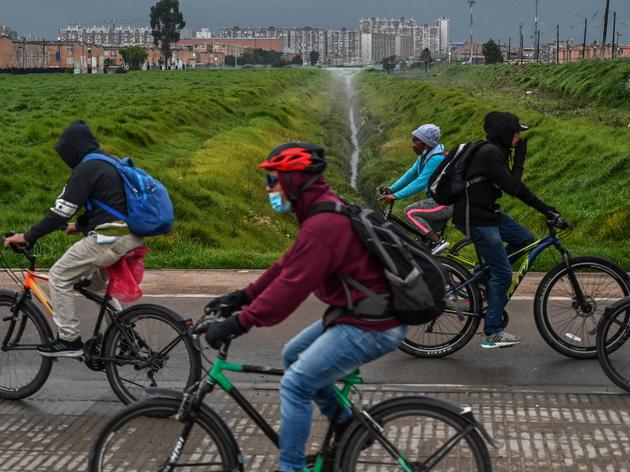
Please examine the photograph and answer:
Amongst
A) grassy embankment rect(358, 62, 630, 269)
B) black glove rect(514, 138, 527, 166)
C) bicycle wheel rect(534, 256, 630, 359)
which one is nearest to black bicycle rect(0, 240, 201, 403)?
bicycle wheel rect(534, 256, 630, 359)

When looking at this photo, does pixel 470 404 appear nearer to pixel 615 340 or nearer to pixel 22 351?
pixel 615 340

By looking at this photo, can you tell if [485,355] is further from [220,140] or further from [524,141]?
[220,140]

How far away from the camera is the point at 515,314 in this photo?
977 cm

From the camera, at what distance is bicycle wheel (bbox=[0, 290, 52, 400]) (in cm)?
742

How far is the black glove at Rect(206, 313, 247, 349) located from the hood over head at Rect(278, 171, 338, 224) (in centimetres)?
57

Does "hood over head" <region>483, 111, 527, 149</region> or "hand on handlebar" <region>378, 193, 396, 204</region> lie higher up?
"hood over head" <region>483, 111, 527, 149</region>

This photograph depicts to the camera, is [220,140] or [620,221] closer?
[620,221]

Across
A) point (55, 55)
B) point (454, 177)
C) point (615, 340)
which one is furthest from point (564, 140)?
point (55, 55)

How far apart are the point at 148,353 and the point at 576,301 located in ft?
11.2

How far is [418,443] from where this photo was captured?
476cm

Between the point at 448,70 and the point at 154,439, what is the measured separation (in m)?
121

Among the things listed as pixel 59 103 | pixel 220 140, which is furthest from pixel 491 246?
pixel 59 103

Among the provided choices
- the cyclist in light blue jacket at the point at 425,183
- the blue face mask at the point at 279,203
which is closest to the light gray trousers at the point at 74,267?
the blue face mask at the point at 279,203

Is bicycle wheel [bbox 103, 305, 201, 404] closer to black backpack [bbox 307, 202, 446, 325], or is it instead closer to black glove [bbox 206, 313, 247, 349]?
black glove [bbox 206, 313, 247, 349]
